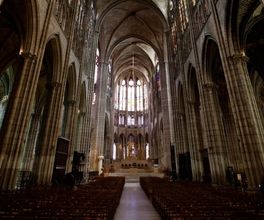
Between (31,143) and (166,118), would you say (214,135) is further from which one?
(31,143)

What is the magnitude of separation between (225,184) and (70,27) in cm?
1449

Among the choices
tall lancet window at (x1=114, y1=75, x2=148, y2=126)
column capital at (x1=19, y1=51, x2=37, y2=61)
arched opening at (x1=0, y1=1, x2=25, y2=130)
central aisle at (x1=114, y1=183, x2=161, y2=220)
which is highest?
tall lancet window at (x1=114, y1=75, x2=148, y2=126)

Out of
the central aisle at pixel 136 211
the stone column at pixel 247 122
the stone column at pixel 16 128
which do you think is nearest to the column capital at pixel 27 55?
the stone column at pixel 16 128

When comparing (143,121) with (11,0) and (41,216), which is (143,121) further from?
(41,216)

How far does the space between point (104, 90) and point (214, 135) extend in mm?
18843

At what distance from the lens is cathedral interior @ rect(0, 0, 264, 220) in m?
7.56

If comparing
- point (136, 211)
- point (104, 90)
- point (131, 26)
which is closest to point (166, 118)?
point (104, 90)

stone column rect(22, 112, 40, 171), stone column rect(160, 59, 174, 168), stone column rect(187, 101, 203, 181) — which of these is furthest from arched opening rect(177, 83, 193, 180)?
stone column rect(22, 112, 40, 171)

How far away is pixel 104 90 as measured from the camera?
2717cm

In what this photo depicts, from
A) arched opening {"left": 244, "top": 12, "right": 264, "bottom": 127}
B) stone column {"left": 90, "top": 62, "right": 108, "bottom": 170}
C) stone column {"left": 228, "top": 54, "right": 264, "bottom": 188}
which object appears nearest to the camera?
stone column {"left": 228, "top": 54, "right": 264, "bottom": 188}

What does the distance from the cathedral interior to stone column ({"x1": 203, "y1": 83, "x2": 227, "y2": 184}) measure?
0.06 metres

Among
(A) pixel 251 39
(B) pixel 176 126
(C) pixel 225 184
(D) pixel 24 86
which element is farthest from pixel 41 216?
(B) pixel 176 126

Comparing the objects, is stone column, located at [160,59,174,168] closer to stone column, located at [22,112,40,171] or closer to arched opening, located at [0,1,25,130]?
stone column, located at [22,112,40,171]

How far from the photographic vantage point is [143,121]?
44062mm
